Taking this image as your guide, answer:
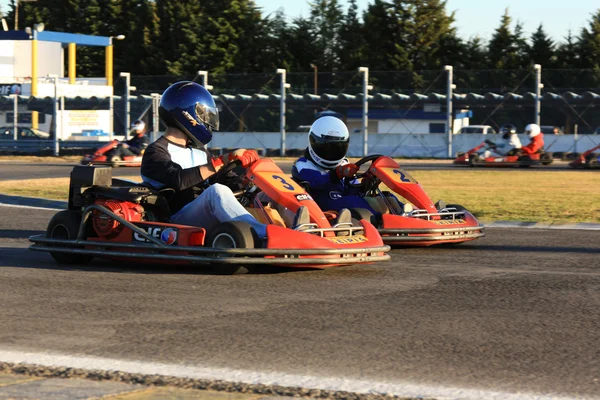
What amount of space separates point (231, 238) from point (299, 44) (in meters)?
55.5

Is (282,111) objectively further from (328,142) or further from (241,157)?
(241,157)

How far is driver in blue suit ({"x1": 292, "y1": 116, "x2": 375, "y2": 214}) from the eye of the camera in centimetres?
867

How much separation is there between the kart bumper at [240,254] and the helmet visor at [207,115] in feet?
3.88

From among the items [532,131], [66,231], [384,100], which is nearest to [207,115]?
[66,231]

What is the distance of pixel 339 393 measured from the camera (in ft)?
11.9

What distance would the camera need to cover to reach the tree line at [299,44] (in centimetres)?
5503

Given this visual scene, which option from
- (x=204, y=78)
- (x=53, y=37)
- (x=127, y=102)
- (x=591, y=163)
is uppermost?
(x=53, y=37)

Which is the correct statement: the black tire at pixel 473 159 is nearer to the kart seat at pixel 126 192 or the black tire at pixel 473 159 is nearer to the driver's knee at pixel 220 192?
the kart seat at pixel 126 192

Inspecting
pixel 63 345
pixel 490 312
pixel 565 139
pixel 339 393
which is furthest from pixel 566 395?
pixel 565 139

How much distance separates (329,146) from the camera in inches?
350

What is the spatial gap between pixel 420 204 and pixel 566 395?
5098mm

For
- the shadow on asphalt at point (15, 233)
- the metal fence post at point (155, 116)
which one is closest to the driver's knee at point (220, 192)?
the shadow on asphalt at point (15, 233)

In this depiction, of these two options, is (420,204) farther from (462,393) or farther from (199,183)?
(462,393)

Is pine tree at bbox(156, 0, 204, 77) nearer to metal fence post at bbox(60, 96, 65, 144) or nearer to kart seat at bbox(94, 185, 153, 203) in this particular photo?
metal fence post at bbox(60, 96, 65, 144)
